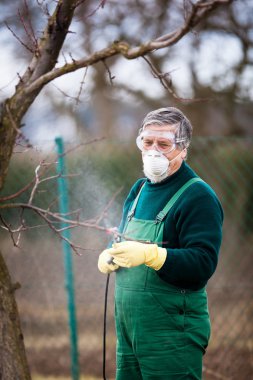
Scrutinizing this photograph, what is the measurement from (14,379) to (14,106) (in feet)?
3.76

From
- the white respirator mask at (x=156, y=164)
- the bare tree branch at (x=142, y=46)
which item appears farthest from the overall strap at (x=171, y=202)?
the bare tree branch at (x=142, y=46)

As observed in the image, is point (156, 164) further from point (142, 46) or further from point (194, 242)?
point (142, 46)

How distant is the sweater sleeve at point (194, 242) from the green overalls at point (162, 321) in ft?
0.21

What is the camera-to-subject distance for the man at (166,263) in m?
2.38

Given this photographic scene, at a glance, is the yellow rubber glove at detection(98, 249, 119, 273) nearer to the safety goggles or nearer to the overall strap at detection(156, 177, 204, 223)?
the overall strap at detection(156, 177, 204, 223)

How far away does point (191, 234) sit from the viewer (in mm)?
2396

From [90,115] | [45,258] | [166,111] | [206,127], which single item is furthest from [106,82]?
[166,111]

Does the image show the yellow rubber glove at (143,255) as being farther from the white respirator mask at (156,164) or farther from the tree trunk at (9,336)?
the tree trunk at (9,336)

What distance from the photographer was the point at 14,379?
2.49 metres

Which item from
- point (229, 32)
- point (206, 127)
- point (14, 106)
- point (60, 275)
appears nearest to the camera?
point (14, 106)

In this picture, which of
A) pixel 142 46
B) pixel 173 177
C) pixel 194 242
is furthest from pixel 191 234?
pixel 142 46

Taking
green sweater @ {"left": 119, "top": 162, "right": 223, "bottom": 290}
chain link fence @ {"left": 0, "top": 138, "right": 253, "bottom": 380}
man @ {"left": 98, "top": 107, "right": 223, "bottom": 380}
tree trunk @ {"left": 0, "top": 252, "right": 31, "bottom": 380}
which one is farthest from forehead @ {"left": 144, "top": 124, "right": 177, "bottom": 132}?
chain link fence @ {"left": 0, "top": 138, "right": 253, "bottom": 380}

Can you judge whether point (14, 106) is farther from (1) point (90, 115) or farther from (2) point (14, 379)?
(1) point (90, 115)

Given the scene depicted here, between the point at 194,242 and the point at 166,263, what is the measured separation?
0.14 meters
